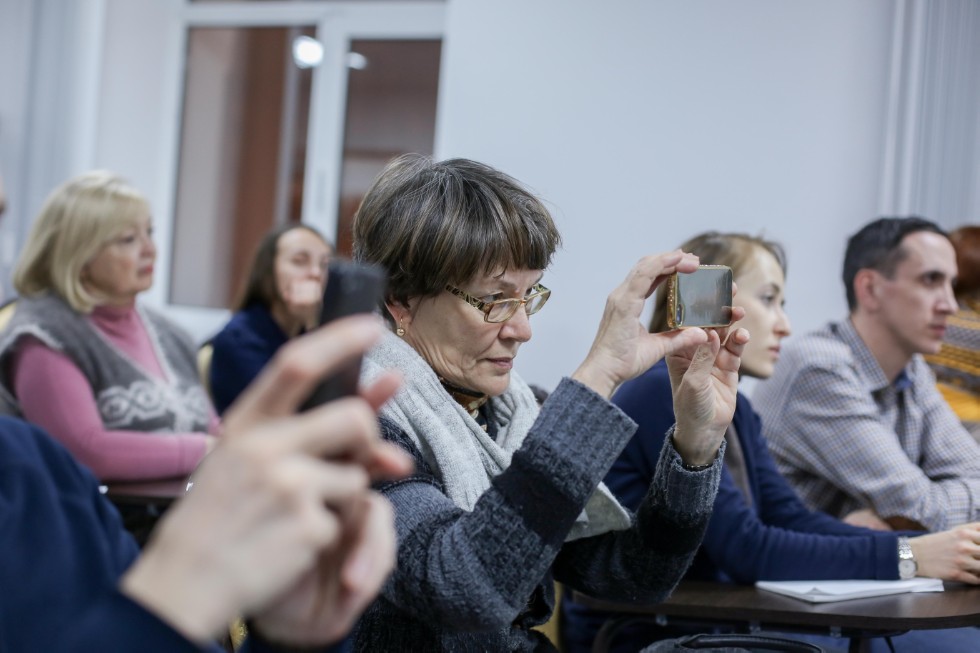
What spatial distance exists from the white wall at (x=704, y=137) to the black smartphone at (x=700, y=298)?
206 cm

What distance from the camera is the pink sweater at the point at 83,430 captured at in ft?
Result: 8.38

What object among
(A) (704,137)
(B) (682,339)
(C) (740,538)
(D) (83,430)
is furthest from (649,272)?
(A) (704,137)

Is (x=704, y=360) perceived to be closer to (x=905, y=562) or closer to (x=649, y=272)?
(x=649, y=272)

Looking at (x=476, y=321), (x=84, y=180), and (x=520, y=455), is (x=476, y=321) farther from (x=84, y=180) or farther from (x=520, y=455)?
(x=84, y=180)

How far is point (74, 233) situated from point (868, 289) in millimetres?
2402

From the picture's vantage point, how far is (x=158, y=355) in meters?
3.06

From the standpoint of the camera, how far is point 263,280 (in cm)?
367

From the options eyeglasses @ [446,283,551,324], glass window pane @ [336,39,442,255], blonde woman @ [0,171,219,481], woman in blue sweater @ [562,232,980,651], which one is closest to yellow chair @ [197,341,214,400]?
blonde woman @ [0,171,219,481]

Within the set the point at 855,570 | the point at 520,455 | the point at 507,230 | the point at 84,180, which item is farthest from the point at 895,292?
the point at 84,180

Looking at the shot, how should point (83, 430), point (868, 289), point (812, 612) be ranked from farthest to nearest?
point (868, 289)
point (83, 430)
point (812, 612)

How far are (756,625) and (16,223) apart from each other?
4291 millimetres

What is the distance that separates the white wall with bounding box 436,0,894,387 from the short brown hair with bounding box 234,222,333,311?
3.31 ft

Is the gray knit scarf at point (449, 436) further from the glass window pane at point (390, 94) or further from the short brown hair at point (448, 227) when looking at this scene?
the glass window pane at point (390, 94)

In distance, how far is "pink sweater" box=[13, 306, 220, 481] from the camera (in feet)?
8.38
